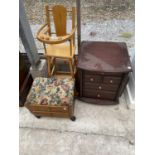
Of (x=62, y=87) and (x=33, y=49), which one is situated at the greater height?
(x=33, y=49)

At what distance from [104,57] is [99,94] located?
0.41 meters

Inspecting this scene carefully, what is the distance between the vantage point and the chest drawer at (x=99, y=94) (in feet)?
5.26

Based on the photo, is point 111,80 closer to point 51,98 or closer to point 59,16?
point 51,98

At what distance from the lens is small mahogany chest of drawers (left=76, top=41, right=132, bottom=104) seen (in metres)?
1.35

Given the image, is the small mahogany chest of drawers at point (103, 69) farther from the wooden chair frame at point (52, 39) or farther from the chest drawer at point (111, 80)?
the wooden chair frame at point (52, 39)

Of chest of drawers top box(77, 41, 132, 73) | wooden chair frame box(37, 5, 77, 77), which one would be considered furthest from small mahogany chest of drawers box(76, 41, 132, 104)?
wooden chair frame box(37, 5, 77, 77)

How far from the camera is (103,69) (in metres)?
1.34

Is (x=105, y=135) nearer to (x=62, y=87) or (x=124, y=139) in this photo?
(x=124, y=139)

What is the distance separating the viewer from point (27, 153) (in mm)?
1452

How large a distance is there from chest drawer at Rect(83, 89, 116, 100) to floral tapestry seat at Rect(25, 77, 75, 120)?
24 cm

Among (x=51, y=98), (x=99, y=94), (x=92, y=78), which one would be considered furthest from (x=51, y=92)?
(x=99, y=94)
